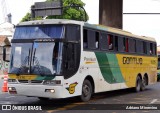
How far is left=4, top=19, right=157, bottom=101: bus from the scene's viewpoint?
13.8 meters

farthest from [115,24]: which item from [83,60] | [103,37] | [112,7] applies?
[83,60]

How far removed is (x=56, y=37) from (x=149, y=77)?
441 inches

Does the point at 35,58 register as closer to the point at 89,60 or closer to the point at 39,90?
the point at 39,90

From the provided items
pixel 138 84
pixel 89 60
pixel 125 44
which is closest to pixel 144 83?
pixel 138 84

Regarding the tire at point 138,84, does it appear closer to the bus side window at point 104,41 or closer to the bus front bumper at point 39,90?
the bus side window at point 104,41

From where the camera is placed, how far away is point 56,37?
14.1 m

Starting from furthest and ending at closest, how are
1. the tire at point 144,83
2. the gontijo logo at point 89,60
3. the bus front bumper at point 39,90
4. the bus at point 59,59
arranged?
the tire at point 144,83 → the gontijo logo at point 89,60 → the bus at point 59,59 → the bus front bumper at point 39,90

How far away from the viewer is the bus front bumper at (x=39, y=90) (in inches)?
536

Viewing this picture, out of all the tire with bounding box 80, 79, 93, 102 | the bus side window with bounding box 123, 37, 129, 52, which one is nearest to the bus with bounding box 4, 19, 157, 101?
the tire with bounding box 80, 79, 93, 102

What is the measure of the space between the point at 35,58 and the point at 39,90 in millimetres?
1147

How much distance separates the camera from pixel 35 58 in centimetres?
1405

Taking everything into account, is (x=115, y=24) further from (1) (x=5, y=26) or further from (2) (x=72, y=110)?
(1) (x=5, y=26)

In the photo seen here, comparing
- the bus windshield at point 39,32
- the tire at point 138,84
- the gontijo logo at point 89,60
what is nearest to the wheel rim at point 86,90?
the gontijo logo at point 89,60

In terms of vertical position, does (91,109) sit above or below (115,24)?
below
